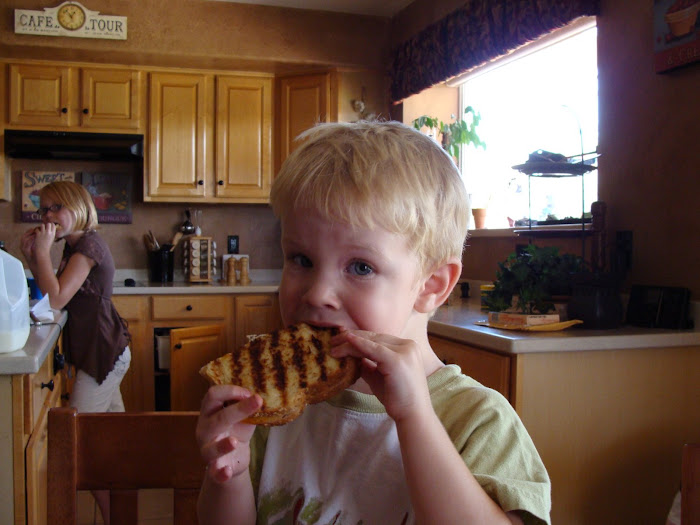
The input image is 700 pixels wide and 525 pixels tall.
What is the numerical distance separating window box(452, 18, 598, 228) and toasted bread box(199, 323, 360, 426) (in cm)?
171

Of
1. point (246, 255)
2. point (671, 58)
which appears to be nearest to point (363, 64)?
point (246, 255)

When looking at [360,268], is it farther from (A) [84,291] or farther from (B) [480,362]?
(A) [84,291]

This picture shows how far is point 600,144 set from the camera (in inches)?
88.7

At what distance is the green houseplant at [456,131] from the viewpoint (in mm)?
3326

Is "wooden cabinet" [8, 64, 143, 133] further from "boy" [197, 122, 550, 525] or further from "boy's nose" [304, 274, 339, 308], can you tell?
"boy's nose" [304, 274, 339, 308]

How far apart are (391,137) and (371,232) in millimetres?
141

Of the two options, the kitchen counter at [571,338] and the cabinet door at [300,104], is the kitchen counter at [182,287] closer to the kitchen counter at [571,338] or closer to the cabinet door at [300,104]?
the cabinet door at [300,104]

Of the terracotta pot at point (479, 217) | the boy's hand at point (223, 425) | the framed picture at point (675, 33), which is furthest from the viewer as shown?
the terracotta pot at point (479, 217)

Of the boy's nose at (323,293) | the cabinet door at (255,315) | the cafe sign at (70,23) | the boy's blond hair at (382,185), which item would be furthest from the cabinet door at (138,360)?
the boy's nose at (323,293)

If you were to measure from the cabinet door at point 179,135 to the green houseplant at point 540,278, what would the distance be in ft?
8.78

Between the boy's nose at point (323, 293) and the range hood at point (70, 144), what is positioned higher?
the range hood at point (70, 144)

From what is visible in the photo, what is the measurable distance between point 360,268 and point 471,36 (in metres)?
2.57

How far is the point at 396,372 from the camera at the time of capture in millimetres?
625

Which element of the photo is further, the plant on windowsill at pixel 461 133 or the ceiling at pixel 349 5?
the ceiling at pixel 349 5
